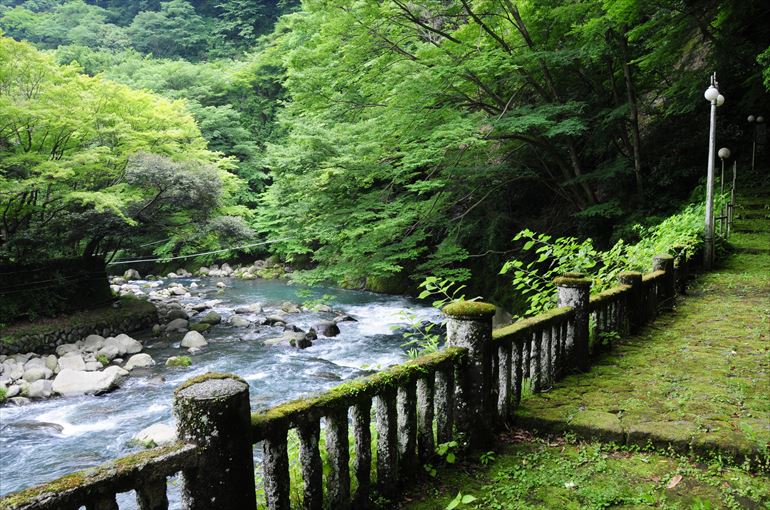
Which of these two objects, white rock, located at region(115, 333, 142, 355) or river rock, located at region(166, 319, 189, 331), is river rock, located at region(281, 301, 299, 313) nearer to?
river rock, located at region(166, 319, 189, 331)

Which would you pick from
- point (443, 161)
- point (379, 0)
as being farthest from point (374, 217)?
point (379, 0)

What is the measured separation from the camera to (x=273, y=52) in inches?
1411

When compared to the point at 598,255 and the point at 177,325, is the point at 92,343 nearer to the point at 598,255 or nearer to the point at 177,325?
the point at 177,325

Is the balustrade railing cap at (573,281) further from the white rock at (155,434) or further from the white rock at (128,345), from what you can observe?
the white rock at (128,345)

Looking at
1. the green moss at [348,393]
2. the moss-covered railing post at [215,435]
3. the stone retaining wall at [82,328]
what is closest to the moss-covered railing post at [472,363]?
the green moss at [348,393]

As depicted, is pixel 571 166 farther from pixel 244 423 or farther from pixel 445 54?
pixel 244 423

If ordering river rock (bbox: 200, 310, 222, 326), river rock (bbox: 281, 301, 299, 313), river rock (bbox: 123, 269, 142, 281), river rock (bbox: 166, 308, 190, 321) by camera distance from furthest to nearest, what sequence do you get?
river rock (bbox: 123, 269, 142, 281) → river rock (bbox: 281, 301, 299, 313) → river rock (bbox: 166, 308, 190, 321) → river rock (bbox: 200, 310, 222, 326)

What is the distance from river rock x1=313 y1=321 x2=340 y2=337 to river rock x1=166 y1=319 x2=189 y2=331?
189 inches

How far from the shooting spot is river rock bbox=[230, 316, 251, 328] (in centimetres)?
1731

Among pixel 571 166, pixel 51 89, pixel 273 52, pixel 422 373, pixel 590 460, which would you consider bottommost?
pixel 590 460

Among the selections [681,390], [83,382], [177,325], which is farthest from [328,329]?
[681,390]

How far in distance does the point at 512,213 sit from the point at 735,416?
44.5 feet

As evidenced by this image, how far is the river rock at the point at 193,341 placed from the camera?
14.9 metres

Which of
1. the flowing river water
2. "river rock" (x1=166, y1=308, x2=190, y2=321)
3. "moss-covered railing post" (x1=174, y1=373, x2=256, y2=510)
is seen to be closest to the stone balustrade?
"moss-covered railing post" (x1=174, y1=373, x2=256, y2=510)
